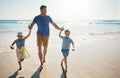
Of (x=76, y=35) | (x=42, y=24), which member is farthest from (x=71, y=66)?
(x=76, y=35)

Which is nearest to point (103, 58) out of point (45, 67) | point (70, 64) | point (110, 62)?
point (110, 62)

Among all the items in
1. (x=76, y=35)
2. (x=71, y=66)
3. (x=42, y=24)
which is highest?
(x=42, y=24)

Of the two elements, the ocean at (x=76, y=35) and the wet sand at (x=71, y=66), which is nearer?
the wet sand at (x=71, y=66)

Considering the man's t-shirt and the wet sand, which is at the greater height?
the man's t-shirt

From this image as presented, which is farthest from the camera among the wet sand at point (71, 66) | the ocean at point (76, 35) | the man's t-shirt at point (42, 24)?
the ocean at point (76, 35)

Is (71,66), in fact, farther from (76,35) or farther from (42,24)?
(76,35)

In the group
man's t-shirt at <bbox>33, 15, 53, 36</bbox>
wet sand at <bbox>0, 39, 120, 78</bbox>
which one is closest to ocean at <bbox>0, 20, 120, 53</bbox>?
wet sand at <bbox>0, 39, 120, 78</bbox>

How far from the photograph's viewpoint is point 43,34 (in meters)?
8.17

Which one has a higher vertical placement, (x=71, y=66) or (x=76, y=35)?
(x=71, y=66)

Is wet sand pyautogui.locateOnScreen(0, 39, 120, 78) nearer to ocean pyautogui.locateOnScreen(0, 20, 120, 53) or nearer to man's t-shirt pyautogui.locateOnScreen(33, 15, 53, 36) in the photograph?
man's t-shirt pyautogui.locateOnScreen(33, 15, 53, 36)

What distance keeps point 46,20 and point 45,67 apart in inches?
63.1

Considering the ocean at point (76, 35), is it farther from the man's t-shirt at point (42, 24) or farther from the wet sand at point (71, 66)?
the man's t-shirt at point (42, 24)

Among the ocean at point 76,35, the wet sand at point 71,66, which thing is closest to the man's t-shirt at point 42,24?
the wet sand at point 71,66

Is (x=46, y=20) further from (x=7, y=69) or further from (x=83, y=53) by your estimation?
(x=83, y=53)
